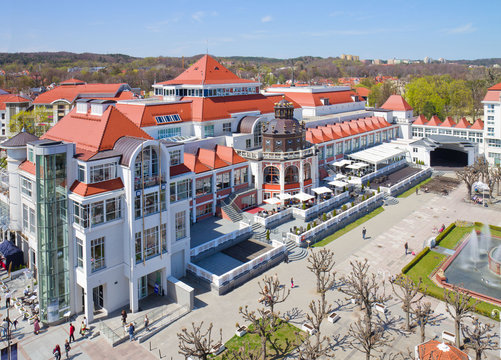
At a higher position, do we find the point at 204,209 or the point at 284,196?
the point at 284,196

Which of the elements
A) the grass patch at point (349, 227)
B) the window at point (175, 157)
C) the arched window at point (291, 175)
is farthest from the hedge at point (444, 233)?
the window at point (175, 157)

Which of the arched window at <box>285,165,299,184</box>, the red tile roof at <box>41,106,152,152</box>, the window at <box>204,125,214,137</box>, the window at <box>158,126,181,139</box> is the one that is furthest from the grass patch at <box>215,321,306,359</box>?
the window at <box>204,125,214,137</box>

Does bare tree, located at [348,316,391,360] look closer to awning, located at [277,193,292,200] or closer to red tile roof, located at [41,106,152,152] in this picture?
red tile roof, located at [41,106,152,152]

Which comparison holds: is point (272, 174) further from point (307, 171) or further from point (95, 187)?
point (95, 187)

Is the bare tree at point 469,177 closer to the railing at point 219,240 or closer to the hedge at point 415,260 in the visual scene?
the hedge at point 415,260

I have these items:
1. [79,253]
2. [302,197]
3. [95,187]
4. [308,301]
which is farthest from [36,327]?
[302,197]
